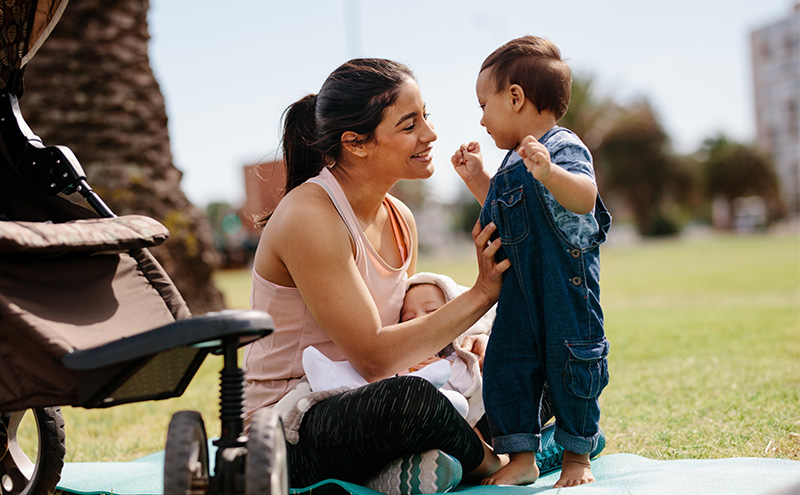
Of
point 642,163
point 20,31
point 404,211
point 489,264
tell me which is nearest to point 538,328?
point 489,264

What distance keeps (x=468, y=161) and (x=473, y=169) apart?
4cm

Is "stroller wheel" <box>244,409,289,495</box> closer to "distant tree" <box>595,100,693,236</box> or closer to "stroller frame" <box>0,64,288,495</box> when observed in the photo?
"stroller frame" <box>0,64,288,495</box>

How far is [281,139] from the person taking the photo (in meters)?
3.42

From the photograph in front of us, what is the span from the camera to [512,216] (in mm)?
2814

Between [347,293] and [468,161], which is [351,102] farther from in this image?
[347,293]

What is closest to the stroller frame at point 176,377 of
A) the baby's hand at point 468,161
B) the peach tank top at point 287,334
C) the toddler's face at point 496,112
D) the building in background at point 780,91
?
the peach tank top at point 287,334

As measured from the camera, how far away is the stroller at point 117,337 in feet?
5.88

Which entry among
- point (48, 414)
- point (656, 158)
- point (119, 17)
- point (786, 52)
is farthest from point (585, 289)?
point (786, 52)

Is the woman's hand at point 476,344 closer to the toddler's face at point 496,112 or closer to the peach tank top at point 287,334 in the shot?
the peach tank top at point 287,334

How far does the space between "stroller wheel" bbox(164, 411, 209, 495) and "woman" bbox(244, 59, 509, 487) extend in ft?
2.66

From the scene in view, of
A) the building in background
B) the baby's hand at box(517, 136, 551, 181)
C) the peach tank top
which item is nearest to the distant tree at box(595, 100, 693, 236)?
the building in background

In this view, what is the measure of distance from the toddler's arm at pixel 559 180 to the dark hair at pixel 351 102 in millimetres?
713

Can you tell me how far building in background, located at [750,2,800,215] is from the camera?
87625 millimetres

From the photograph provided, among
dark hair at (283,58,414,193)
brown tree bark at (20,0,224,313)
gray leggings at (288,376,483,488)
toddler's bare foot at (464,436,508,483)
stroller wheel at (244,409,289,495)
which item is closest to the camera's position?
stroller wheel at (244,409,289,495)
